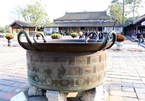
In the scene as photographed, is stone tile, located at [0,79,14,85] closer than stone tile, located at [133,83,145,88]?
No

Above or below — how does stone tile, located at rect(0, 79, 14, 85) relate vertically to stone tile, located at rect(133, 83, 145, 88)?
above

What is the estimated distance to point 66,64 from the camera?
2291mm

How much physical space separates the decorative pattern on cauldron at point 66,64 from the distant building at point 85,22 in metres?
41.3

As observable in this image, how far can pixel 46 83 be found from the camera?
2400mm

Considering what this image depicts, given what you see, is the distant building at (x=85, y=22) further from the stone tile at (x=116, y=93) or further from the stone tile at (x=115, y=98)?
the stone tile at (x=115, y=98)

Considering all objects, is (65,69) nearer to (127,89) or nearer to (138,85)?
(127,89)

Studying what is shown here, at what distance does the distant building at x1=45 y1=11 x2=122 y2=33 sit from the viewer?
1753 inches

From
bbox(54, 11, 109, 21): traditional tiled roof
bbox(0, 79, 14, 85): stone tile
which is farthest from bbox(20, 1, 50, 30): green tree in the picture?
bbox(0, 79, 14, 85): stone tile

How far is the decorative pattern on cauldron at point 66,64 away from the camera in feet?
7.29

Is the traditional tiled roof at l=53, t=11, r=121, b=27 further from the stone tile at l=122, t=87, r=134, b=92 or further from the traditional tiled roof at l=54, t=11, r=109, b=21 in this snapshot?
the stone tile at l=122, t=87, r=134, b=92

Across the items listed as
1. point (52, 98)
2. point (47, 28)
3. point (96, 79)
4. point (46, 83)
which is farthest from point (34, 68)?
point (47, 28)

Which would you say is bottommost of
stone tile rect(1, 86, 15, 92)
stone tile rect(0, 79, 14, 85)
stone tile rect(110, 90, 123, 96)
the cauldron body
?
stone tile rect(110, 90, 123, 96)

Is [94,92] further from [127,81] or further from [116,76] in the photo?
[116,76]

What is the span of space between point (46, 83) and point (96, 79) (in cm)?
67
